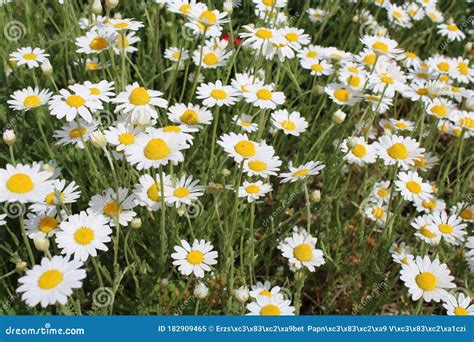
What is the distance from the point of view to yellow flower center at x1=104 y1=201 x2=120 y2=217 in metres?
2.49

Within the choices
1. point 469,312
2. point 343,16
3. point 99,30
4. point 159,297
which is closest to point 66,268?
point 159,297

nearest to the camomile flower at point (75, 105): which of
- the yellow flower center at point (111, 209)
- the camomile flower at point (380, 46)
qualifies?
the yellow flower center at point (111, 209)

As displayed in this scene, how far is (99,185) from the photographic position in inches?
115

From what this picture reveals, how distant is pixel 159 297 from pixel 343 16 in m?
2.87

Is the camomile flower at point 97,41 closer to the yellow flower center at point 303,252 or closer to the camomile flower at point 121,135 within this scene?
the camomile flower at point 121,135

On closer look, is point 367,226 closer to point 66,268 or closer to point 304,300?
point 304,300

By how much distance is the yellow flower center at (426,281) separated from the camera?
245cm

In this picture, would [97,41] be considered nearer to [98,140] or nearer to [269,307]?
[98,140]

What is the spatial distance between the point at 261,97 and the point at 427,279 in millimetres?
1224

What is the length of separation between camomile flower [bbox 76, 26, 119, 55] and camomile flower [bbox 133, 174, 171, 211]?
0.84 m

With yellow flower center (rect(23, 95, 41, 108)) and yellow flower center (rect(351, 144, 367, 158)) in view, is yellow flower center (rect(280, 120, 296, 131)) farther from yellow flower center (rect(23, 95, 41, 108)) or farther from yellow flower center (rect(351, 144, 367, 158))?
yellow flower center (rect(23, 95, 41, 108))

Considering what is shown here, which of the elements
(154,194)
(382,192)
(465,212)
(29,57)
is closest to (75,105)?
(154,194)

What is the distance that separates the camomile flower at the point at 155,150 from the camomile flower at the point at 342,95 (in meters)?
1.33

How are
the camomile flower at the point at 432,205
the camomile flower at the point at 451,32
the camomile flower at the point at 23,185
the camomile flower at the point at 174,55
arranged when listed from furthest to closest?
the camomile flower at the point at 451,32, the camomile flower at the point at 174,55, the camomile flower at the point at 432,205, the camomile flower at the point at 23,185
